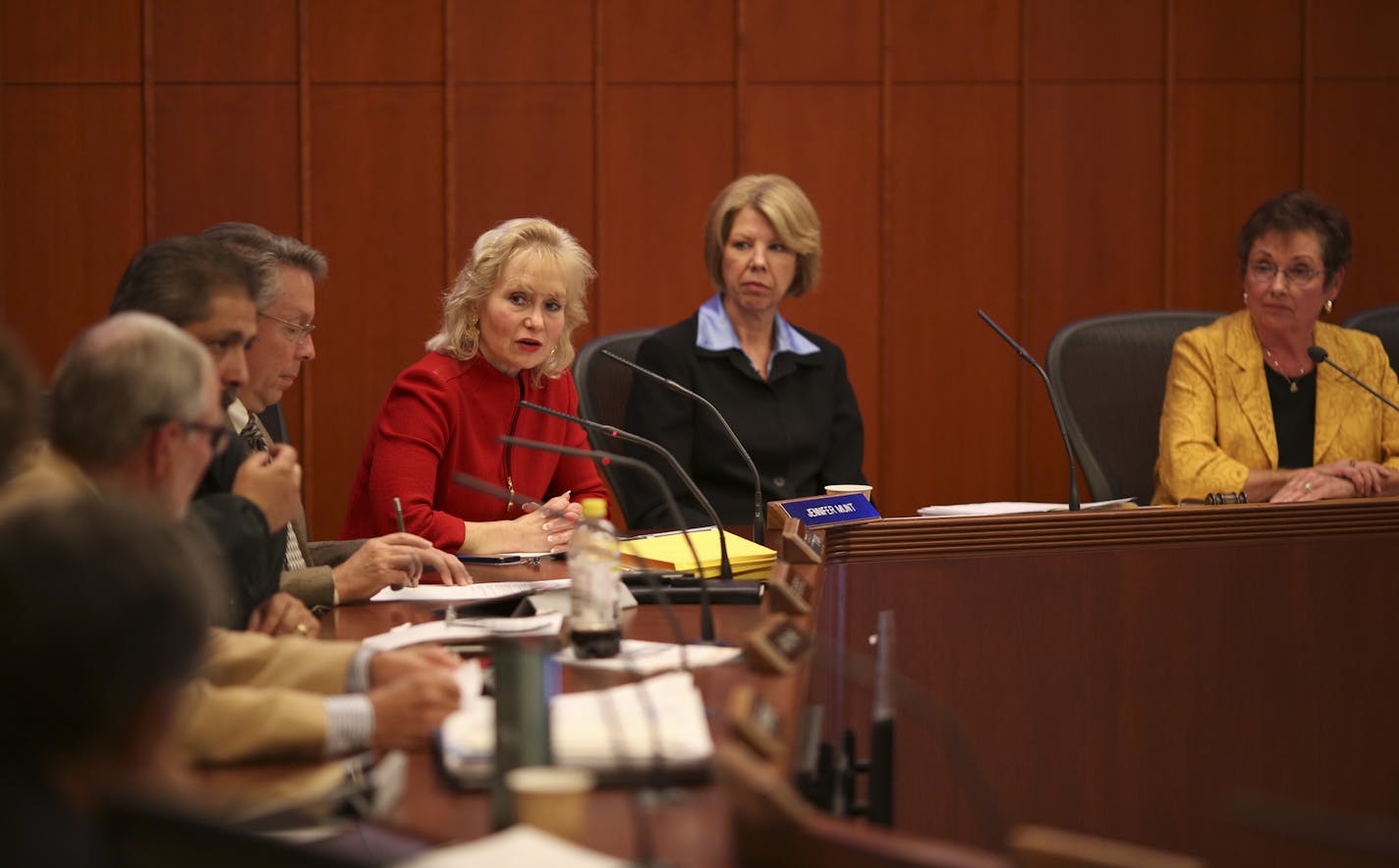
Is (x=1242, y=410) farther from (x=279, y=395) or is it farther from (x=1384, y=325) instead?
(x=279, y=395)

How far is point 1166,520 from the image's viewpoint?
2.82 meters

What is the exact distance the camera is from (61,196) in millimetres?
5156

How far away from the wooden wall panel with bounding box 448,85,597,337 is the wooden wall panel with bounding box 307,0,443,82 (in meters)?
0.20

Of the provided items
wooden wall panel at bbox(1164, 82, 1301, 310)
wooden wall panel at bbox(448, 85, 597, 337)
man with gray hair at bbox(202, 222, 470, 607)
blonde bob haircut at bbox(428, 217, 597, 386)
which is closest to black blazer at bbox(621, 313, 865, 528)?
blonde bob haircut at bbox(428, 217, 597, 386)

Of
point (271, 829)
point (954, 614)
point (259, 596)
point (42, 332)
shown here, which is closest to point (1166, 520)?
point (954, 614)

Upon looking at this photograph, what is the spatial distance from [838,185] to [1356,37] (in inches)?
76.3

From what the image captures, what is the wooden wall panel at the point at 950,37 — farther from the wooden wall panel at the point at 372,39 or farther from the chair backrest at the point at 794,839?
the chair backrest at the point at 794,839

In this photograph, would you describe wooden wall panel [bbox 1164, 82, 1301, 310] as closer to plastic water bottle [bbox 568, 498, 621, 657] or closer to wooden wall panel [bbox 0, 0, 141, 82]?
wooden wall panel [bbox 0, 0, 141, 82]

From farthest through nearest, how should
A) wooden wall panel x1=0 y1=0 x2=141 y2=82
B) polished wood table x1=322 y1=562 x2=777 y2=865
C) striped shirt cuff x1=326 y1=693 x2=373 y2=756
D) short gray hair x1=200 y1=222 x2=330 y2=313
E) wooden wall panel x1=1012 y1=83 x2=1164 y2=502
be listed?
wooden wall panel x1=1012 y1=83 x2=1164 y2=502, wooden wall panel x1=0 y1=0 x2=141 y2=82, short gray hair x1=200 y1=222 x2=330 y2=313, striped shirt cuff x1=326 y1=693 x2=373 y2=756, polished wood table x1=322 y1=562 x2=777 y2=865

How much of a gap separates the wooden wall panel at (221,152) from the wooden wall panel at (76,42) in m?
0.19

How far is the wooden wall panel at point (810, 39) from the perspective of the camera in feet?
17.2

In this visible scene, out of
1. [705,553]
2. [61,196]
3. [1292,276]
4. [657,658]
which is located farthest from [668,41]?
[657,658]

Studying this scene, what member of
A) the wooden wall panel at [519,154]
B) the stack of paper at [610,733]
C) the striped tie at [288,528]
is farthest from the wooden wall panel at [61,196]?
the stack of paper at [610,733]

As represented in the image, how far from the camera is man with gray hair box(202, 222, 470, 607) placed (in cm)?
238
